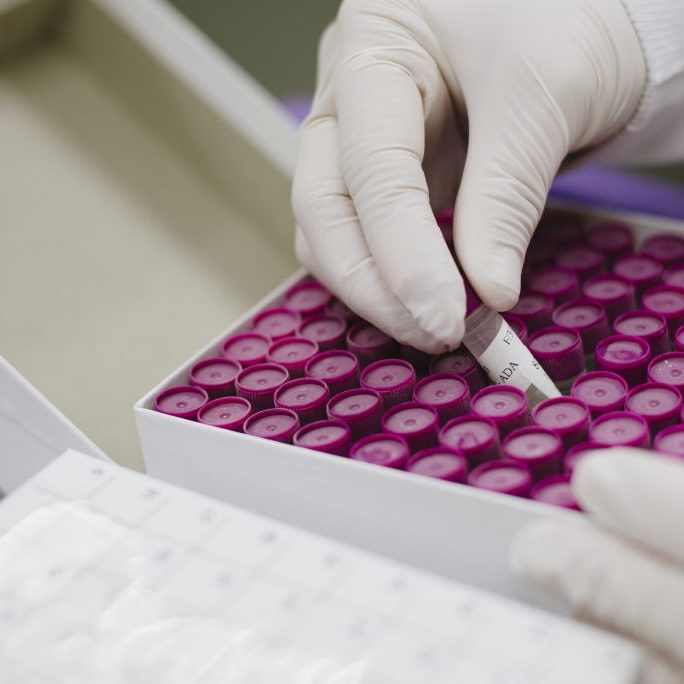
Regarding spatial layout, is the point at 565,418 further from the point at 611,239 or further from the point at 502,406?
the point at 611,239

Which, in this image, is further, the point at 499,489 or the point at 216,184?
the point at 216,184

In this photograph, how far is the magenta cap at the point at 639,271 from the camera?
4.53ft

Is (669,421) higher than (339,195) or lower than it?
lower

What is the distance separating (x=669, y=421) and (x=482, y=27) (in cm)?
63

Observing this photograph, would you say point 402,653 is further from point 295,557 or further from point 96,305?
point 96,305

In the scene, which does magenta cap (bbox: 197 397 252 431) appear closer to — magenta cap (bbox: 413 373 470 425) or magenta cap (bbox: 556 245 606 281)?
magenta cap (bbox: 413 373 470 425)

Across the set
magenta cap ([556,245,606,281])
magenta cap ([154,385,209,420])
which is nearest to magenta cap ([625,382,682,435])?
magenta cap ([556,245,606,281])

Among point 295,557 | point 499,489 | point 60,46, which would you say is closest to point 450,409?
point 499,489

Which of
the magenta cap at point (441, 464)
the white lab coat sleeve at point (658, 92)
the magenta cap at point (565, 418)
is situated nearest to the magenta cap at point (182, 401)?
the magenta cap at point (441, 464)

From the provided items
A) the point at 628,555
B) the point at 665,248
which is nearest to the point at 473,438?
the point at 628,555

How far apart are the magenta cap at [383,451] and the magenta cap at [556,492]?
16 cm

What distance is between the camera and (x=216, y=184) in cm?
176

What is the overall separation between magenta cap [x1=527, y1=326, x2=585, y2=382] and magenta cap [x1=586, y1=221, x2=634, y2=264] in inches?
10.0

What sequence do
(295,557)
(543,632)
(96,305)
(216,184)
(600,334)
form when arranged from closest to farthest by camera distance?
(543,632) < (295,557) < (600,334) < (96,305) < (216,184)
